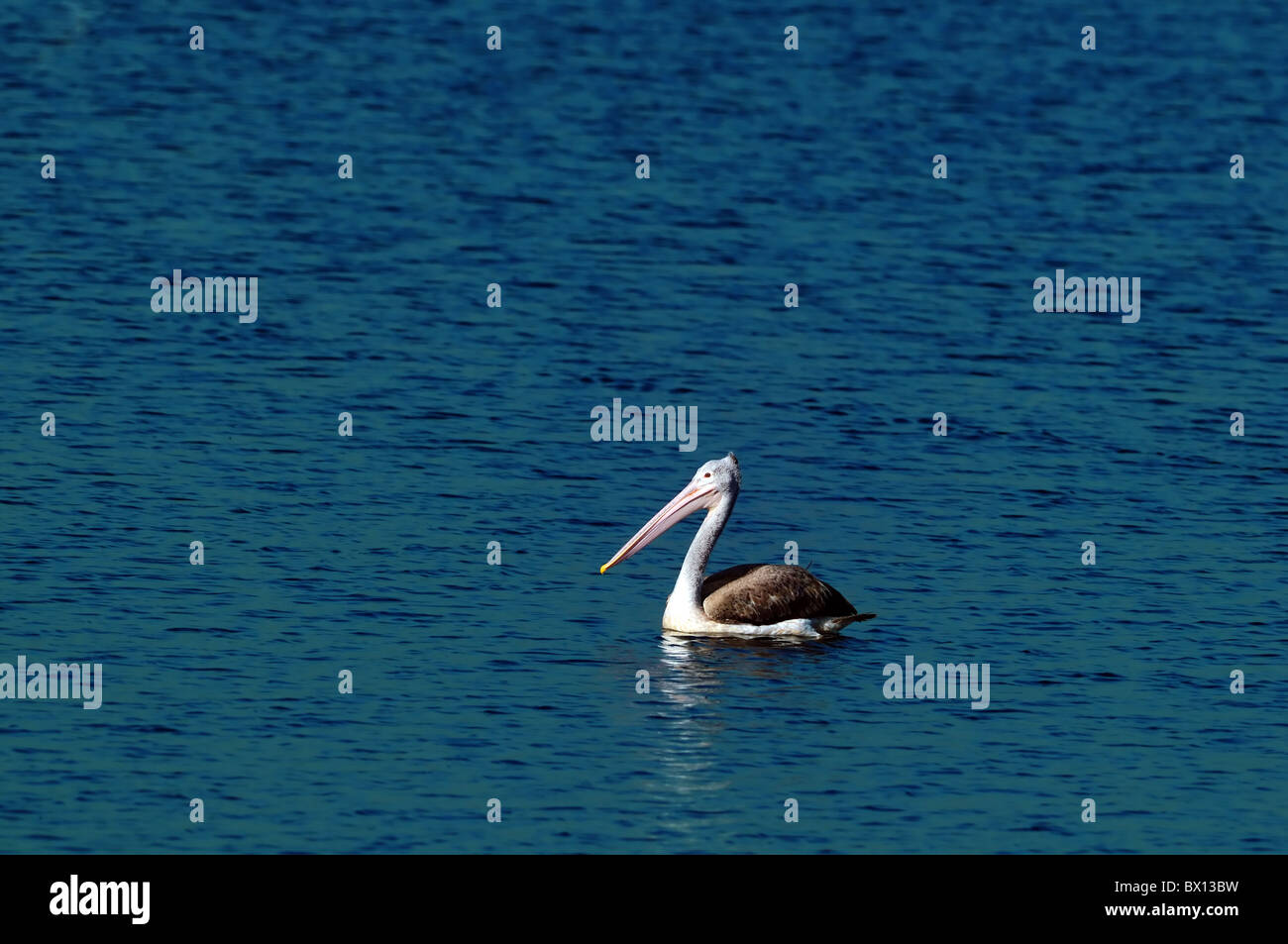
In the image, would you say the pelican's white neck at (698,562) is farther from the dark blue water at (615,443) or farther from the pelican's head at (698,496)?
the dark blue water at (615,443)

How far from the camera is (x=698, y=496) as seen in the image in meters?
25.9

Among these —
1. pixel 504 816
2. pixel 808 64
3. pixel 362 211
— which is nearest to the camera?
pixel 504 816

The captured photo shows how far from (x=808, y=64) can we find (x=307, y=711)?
125 ft

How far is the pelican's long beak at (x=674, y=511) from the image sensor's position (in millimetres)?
25812

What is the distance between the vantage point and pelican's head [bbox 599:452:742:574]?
84.7ft

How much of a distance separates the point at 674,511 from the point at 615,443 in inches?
213

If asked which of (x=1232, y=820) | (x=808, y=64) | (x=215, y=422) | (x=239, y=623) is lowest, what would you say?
(x=1232, y=820)

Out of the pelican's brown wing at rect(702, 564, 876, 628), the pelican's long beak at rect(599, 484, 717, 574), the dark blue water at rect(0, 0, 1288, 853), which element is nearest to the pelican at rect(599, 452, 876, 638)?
the pelican's brown wing at rect(702, 564, 876, 628)

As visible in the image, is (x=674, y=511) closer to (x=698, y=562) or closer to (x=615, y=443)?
(x=698, y=562)

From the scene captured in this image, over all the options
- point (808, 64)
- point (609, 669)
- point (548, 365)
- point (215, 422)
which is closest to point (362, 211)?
point (548, 365)

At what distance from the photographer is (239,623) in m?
23.8

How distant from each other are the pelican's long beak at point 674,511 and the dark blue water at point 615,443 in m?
0.62

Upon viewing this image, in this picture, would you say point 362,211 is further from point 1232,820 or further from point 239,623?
point 1232,820

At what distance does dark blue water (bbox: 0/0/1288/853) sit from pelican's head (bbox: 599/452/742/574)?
0.66m
